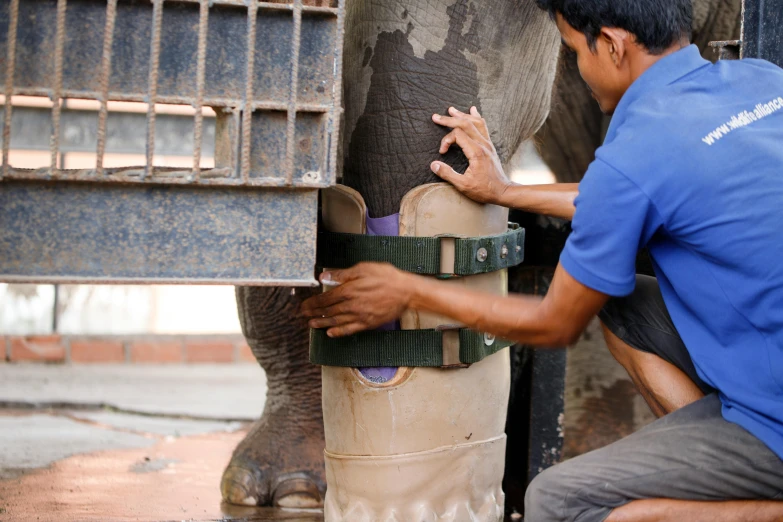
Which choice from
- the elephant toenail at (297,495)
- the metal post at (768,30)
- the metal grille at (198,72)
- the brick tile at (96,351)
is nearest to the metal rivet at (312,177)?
the metal grille at (198,72)

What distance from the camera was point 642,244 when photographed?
4.85 ft

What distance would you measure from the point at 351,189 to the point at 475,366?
35cm

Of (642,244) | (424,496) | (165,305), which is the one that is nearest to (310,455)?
(424,496)

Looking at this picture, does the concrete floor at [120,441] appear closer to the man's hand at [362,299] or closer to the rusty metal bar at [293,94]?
the man's hand at [362,299]

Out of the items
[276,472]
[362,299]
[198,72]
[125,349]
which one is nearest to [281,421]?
[276,472]

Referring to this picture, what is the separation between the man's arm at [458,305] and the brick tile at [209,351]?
3456 mm

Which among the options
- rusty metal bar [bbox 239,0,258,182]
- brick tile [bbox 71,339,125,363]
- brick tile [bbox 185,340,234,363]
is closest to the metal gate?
rusty metal bar [bbox 239,0,258,182]

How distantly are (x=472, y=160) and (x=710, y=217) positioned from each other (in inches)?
17.4

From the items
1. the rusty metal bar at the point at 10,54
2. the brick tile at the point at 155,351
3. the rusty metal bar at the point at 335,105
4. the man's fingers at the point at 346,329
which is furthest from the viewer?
the brick tile at the point at 155,351

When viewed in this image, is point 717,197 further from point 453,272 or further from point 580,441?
point 580,441

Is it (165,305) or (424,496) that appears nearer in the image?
(424,496)

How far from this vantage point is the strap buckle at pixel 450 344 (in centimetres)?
171

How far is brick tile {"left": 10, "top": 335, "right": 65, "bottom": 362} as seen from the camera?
4.79m

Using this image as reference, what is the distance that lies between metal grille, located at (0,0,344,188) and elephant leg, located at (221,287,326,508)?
2.95ft
